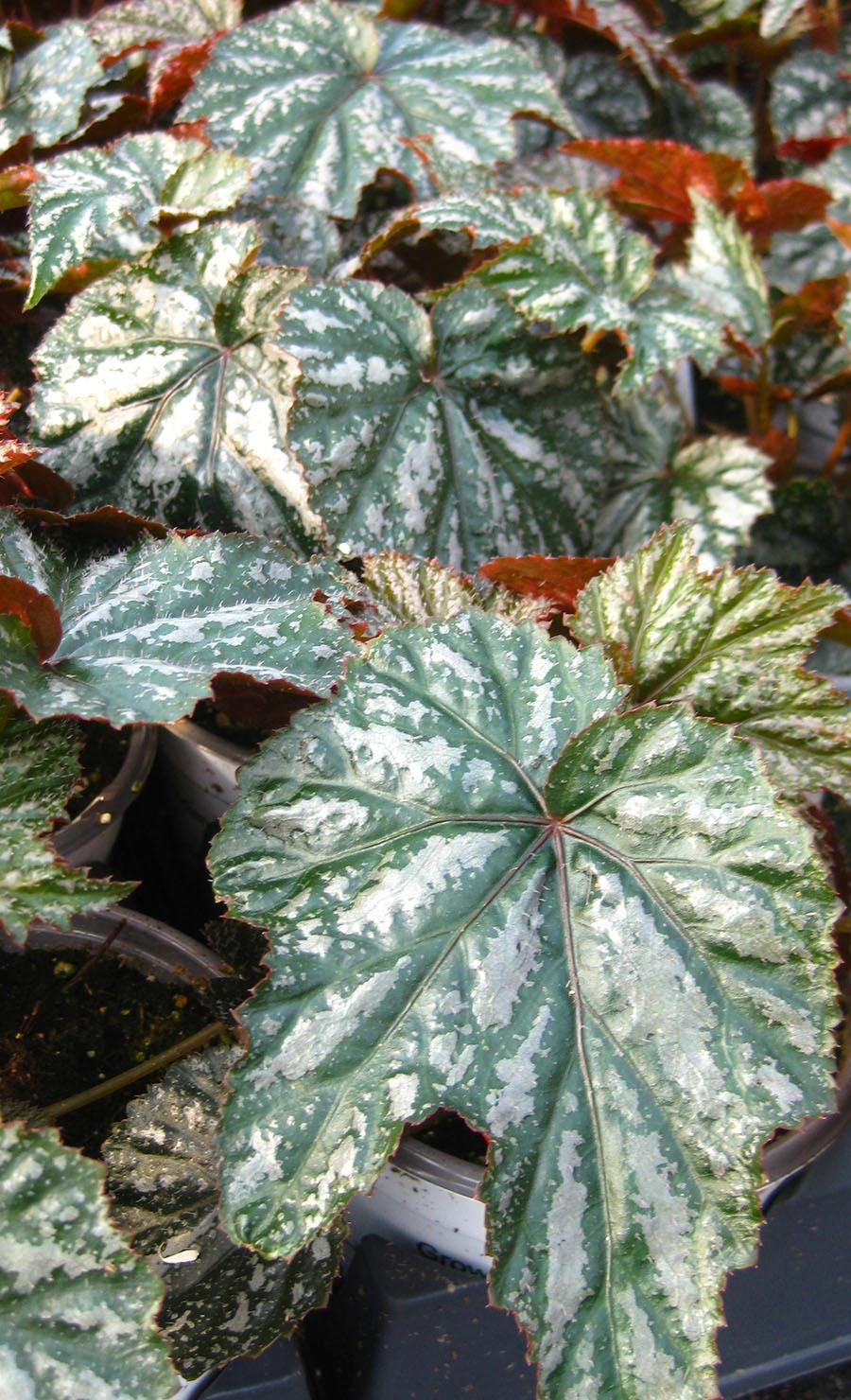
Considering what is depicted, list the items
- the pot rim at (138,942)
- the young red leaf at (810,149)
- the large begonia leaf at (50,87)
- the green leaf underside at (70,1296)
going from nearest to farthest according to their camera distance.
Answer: the green leaf underside at (70,1296) < the pot rim at (138,942) < the large begonia leaf at (50,87) < the young red leaf at (810,149)

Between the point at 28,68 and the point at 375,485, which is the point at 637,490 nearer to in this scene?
the point at 375,485

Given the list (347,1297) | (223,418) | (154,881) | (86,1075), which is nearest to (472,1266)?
(347,1297)

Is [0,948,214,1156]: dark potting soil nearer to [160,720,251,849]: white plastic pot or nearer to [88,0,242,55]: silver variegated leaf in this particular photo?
[160,720,251,849]: white plastic pot

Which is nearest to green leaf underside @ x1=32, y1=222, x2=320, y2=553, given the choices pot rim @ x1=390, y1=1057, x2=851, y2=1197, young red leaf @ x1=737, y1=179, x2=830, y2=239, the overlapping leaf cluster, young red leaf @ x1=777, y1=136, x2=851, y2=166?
the overlapping leaf cluster

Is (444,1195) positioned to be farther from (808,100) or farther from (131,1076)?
(808,100)

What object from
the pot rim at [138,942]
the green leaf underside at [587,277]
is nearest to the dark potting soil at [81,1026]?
the pot rim at [138,942]

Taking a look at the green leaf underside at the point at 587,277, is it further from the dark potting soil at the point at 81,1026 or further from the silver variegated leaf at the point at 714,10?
the silver variegated leaf at the point at 714,10
